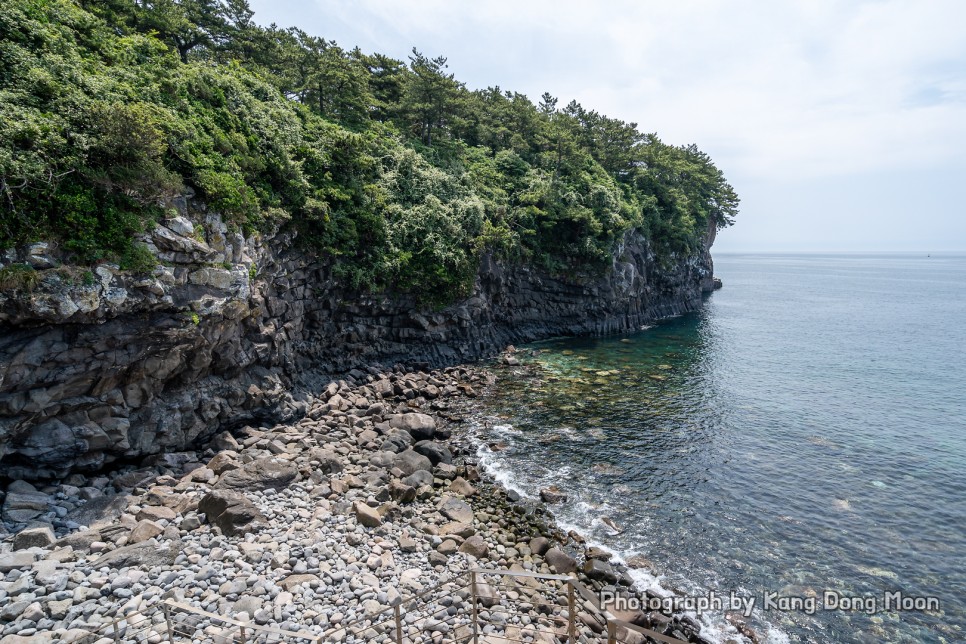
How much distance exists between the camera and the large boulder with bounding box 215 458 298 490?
1662 cm

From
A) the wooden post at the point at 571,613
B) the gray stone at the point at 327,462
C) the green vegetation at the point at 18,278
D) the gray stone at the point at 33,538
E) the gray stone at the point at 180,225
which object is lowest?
the gray stone at the point at 327,462

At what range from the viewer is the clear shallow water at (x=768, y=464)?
14.7 m

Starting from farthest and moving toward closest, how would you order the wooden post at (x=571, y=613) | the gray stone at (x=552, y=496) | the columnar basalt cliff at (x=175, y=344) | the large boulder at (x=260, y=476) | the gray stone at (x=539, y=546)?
the gray stone at (x=552, y=496) < the large boulder at (x=260, y=476) < the gray stone at (x=539, y=546) < the columnar basalt cliff at (x=175, y=344) < the wooden post at (x=571, y=613)

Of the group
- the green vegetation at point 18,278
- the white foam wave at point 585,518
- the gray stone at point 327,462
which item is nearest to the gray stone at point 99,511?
the gray stone at point 327,462

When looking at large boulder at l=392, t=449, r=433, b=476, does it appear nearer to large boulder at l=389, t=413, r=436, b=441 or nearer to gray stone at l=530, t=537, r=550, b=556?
large boulder at l=389, t=413, r=436, b=441

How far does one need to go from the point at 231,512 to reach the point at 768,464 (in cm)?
2377

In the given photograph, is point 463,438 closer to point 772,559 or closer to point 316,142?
point 772,559

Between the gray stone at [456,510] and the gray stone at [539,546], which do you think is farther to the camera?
the gray stone at [456,510]

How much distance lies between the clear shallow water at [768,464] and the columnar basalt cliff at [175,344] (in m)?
11.9

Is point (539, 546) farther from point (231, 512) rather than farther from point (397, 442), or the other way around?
point (231, 512)

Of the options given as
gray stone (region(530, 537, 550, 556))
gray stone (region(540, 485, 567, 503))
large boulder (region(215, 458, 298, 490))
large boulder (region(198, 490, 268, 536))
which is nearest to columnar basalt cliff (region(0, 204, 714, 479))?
large boulder (region(215, 458, 298, 490))

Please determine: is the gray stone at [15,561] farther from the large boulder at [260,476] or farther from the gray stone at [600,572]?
the gray stone at [600,572]

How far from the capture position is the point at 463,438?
25000mm

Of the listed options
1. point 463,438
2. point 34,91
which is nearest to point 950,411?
point 463,438
